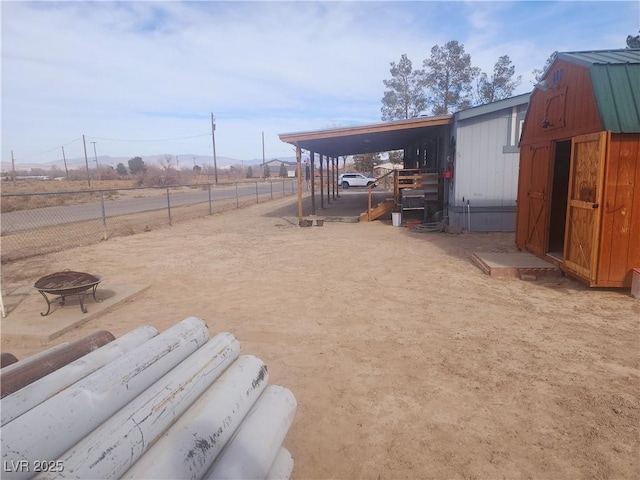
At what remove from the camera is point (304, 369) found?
398cm

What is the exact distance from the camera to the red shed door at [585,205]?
5801mm

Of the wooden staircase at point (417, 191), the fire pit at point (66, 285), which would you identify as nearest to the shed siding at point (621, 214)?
the fire pit at point (66, 285)

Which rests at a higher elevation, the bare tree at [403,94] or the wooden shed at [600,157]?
the bare tree at [403,94]

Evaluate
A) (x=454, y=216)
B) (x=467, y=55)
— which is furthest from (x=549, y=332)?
(x=467, y=55)

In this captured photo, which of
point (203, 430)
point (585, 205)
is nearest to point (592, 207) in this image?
point (585, 205)

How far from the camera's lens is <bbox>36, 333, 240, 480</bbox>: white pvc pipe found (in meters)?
1.29

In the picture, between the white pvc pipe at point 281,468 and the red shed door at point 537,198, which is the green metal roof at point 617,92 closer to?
the red shed door at point 537,198

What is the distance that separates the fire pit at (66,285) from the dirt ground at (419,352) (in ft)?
1.77

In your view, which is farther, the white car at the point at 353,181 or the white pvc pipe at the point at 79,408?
the white car at the point at 353,181

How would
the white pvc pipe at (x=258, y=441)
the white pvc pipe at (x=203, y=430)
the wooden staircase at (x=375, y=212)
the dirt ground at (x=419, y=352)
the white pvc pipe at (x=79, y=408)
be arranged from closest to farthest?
the white pvc pipe at (x=79, y=408) → the white pvc pipe at (x=203, y=430) → the white pvc pipe at (x=258, y=441) → the dirt ground at (x=419, y=352) → the wooden staircase at (x=375, y=212)

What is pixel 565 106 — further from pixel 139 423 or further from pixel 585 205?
pixel 139 423

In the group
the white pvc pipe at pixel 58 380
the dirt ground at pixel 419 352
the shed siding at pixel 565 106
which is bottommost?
the dirt ground at pixel 419 352

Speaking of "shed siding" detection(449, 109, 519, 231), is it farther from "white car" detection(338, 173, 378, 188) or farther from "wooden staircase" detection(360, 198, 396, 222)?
"white car" detection(338, 173, 378, 188)

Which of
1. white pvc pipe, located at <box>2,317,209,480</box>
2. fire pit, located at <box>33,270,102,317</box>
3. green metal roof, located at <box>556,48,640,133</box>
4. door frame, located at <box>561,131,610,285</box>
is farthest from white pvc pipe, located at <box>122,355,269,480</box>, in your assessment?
green metal roof, located at <box>556,48,640,133</box>
